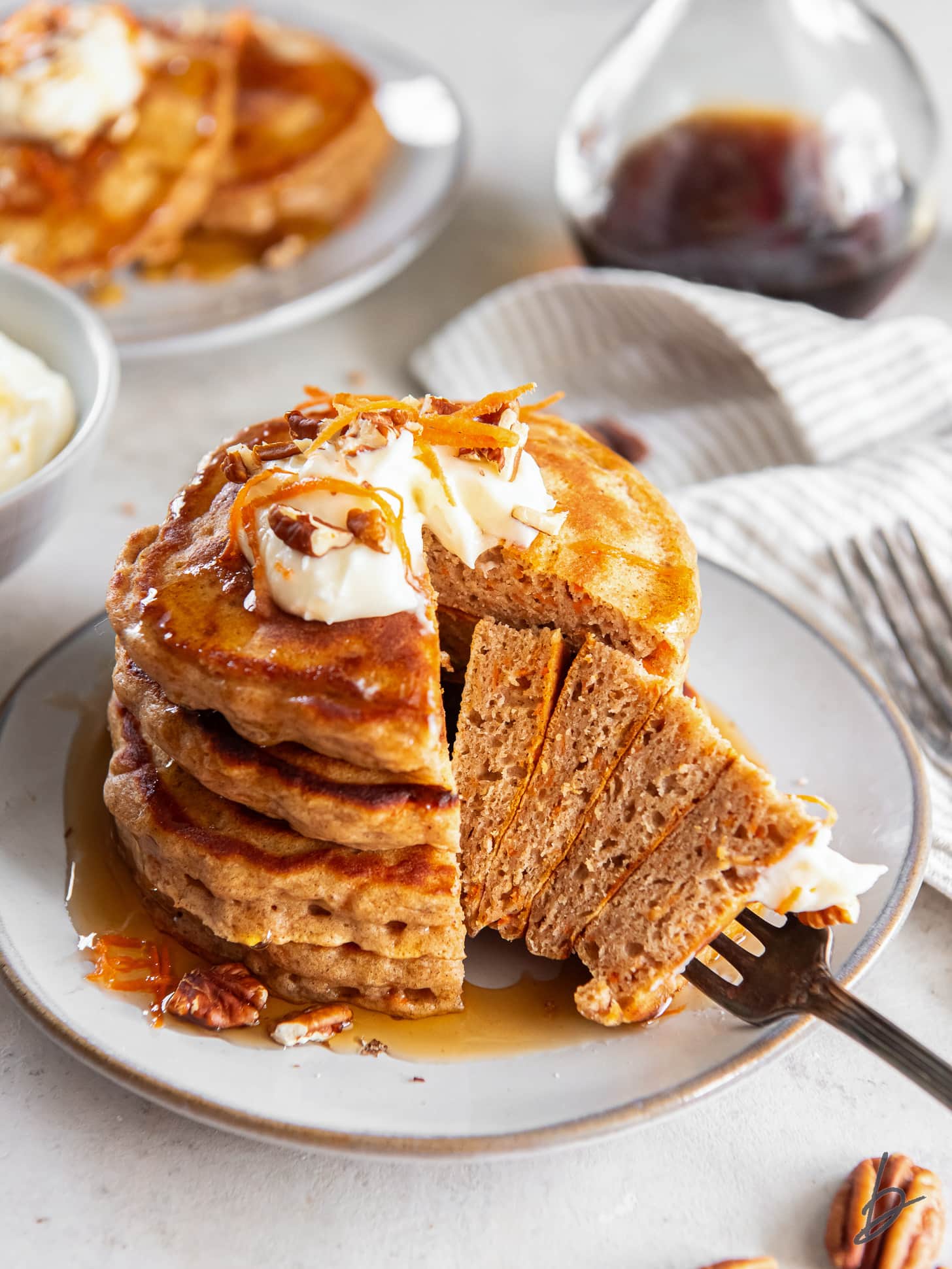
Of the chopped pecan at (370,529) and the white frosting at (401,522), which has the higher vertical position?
the chopped pecan at (370,529)

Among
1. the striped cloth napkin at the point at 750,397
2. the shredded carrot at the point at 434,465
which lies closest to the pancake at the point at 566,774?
the shredded carrot at the point at 434,465

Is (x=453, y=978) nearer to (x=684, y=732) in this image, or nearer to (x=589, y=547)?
(x=684, y=732)

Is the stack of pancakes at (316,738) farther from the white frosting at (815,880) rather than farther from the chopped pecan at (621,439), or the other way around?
the chopped pecan at (621,439)

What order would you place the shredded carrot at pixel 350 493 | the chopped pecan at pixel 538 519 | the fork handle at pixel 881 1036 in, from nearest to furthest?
the fork handle at pixel 881 1036, the shredded carrot at pixel 350 493, the chopped pecan at pixel 538 519

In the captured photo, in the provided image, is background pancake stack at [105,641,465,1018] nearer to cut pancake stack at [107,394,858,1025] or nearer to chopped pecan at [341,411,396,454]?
cut pancake stack at [107,394,858,1025]

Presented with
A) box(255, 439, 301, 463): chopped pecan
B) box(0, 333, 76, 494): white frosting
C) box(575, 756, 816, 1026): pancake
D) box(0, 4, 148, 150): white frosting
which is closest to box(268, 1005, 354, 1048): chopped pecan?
box(575, 756, 816, 1026): pancake

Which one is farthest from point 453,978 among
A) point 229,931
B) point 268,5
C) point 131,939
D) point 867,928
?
point 268,5
